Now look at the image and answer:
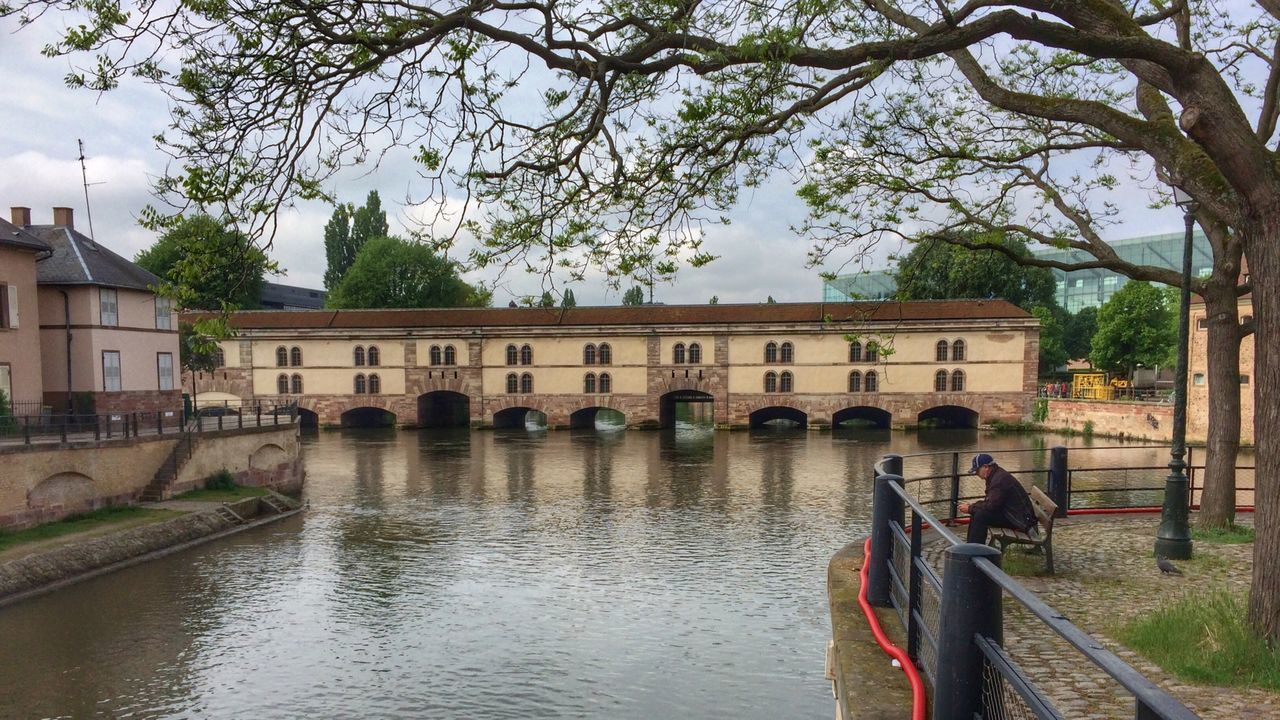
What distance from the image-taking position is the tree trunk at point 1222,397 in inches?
431

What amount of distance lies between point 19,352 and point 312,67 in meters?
22.6

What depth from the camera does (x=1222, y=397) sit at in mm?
10930

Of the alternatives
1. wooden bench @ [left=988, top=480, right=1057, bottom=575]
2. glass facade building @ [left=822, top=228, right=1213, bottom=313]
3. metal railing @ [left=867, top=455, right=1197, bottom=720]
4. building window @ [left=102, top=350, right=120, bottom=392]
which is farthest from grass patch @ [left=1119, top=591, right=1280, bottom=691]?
glass facade building @ [left=822, top=228, right=1213, bottom=313]

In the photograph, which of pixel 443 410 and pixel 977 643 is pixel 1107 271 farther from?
pixel 977 643

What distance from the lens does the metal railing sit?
212cm

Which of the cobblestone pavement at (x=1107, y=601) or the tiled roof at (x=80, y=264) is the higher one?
the tiled roof at (x=80, y=264)

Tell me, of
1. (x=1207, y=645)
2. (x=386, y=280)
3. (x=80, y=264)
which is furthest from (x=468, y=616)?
(x=386, y=280)

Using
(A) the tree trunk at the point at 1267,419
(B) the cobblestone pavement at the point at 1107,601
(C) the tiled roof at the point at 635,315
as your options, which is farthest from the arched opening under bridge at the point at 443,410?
(A) the tree trunk at the point at 1267,419

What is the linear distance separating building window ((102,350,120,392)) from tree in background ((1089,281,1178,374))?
53.5 m

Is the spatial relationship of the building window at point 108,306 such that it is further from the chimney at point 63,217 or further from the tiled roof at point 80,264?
the chimney at point 63,217

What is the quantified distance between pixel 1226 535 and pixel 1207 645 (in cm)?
591

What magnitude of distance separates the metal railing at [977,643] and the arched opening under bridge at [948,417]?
44.4 meters

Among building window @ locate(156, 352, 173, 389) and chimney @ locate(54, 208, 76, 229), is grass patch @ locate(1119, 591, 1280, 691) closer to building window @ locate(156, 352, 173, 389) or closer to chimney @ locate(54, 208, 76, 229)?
building window @ locate(156, 352, 173, 389)

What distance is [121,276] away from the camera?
2797 centimetres
